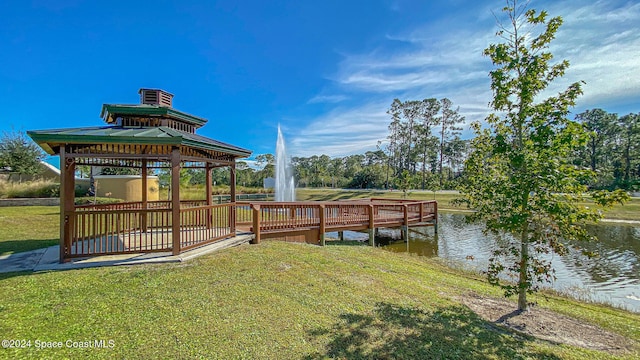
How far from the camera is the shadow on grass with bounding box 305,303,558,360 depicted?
3150 millimetres

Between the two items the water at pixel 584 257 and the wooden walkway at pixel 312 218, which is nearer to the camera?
the water at pixel 584 257

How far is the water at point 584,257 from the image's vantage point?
670cm

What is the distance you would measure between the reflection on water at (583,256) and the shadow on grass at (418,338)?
146 centimetres

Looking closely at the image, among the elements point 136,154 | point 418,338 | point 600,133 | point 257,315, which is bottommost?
point 418,338

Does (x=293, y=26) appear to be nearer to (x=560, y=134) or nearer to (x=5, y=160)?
(x=560, y=134)

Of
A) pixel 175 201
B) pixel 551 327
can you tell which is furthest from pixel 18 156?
pixel 551 327

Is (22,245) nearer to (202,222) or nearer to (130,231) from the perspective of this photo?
(130,231)

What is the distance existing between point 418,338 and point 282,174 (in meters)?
19.9

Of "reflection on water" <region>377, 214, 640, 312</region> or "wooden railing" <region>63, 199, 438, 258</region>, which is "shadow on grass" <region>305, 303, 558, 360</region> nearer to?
"reflection on water" <region>377, 214, 640, 312</region>

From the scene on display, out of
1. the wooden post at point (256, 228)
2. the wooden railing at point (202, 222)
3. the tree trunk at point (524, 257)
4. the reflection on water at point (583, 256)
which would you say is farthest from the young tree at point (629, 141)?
the wooden post at point (256, 228)

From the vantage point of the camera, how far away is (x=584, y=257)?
945 centimetres

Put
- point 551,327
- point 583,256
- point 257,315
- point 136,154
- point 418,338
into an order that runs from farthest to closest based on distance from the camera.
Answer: point 583,256
point 136,154
point 551,327
point 257,315
point 418,338

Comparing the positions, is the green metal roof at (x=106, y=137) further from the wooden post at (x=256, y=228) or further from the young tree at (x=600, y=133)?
the young tree at (x=600, y=133)

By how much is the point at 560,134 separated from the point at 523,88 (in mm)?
859
